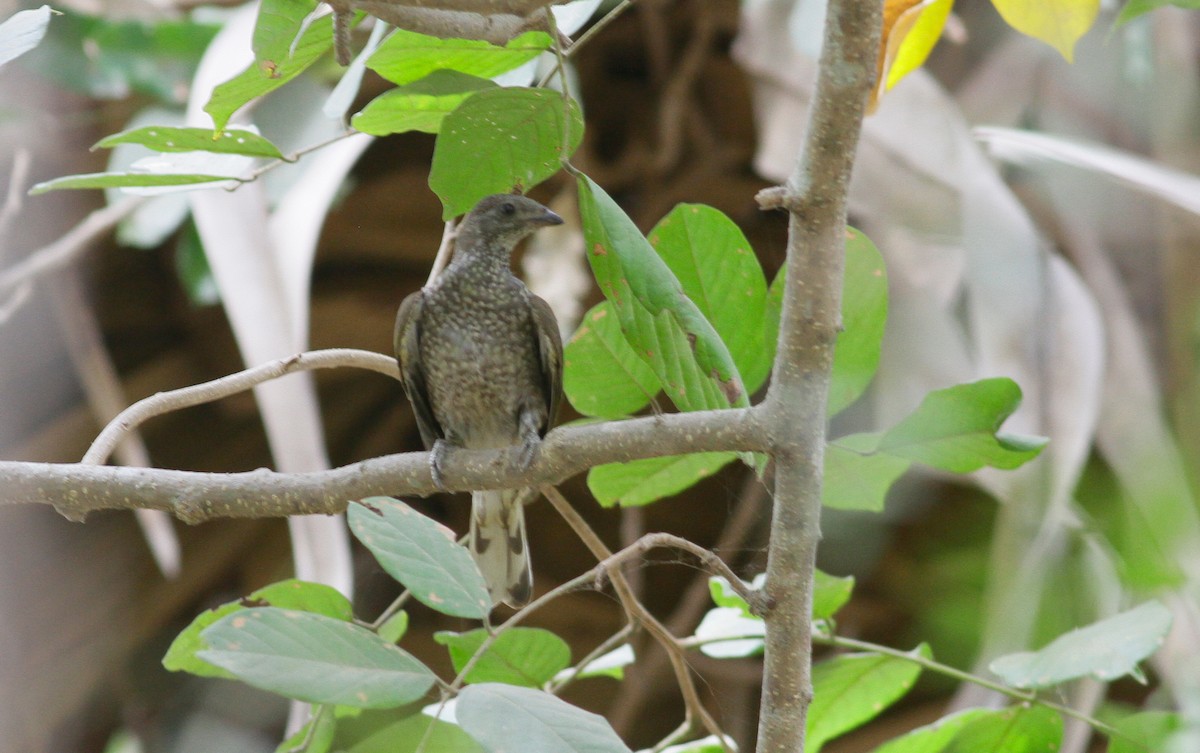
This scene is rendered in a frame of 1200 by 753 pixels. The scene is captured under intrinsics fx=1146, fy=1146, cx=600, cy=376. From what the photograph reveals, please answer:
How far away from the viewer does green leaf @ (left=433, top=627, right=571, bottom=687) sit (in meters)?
1.51

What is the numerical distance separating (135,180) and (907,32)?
958 mm

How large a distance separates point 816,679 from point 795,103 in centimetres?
213

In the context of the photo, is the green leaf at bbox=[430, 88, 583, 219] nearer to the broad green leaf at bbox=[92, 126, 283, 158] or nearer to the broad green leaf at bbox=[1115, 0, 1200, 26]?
the broad green leaf at bbox=[92, 126, 283, 158]

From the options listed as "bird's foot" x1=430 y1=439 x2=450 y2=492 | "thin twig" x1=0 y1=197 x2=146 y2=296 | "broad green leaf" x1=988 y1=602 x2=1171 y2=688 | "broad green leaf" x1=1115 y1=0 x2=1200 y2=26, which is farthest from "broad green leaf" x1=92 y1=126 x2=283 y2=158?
"thin twig" x1=0 y1=197 x2=146 y2=296

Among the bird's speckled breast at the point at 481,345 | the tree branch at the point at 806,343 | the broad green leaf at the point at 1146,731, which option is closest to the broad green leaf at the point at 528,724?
the tree branch at the point at 806,343

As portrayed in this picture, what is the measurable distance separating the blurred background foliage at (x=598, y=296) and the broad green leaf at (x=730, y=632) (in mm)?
773

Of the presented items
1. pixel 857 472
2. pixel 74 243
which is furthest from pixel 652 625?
pixel 74 243

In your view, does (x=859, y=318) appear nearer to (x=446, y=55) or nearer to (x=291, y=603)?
(x=446, y=55)

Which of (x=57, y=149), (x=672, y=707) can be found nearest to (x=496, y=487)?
(x=57, y=149)

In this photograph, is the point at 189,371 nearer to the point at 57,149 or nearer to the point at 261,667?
the point at 57,149

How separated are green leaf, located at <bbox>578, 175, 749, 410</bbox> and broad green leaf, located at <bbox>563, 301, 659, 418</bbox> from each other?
0.77 feet

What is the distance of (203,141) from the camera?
135 cm

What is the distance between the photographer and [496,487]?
4.90ft

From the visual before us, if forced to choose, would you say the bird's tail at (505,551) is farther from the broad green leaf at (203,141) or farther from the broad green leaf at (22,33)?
the broad green leaf at (22,33)
